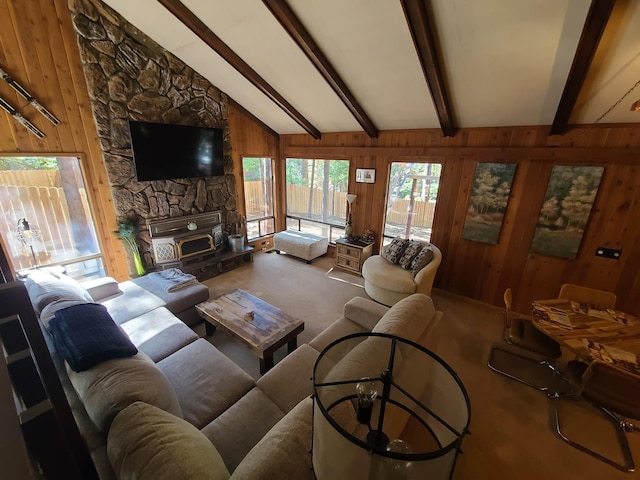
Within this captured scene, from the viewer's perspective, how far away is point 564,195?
3230 mm

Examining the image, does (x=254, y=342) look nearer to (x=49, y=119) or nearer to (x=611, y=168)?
(x=49, y=119)

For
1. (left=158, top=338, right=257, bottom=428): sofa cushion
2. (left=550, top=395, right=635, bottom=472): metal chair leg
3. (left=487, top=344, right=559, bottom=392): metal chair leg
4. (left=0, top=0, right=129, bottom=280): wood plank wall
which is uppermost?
(left=0, top=0, right=129, bottom=280): wood plank wall

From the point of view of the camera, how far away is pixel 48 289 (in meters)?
2.31

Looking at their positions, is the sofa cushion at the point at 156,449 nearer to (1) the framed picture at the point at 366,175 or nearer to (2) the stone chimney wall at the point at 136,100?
(2) the stone chimney wall at the point at 136,100

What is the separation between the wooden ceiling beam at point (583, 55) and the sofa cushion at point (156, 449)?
11.8 ft

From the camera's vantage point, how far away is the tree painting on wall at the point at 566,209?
10.2ft

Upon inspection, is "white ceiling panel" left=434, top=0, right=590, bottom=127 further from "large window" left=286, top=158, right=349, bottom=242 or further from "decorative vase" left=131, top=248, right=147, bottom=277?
"decorative vase" left=131, top=248, right=147, bottom=277

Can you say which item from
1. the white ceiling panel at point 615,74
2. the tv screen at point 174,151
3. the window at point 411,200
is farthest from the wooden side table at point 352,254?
the white ceiling panel at point 615,74

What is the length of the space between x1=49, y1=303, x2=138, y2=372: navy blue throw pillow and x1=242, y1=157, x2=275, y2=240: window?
13.2ft

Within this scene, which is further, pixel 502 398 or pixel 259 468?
pixel 502 398

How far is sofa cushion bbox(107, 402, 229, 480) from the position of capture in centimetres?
105

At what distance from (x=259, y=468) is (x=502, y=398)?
2.47m

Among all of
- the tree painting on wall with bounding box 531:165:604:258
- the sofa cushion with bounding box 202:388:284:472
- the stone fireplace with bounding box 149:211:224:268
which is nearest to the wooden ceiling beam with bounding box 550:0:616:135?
the tree painting on wall with bounding box 531:165:604:258

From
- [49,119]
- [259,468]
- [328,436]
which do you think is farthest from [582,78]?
[49,119]
